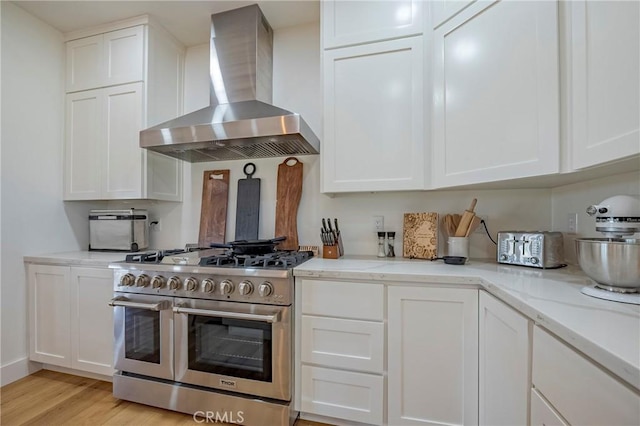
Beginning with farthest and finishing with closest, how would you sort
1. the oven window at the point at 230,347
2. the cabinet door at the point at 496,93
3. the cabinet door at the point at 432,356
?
the oven window at the point at 230,347
the cabinet door at the point at 432,356
the cabinet door at the point at 496,93

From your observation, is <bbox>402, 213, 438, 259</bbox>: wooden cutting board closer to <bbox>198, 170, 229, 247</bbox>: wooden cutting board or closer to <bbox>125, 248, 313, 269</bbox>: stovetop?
<bbox>125, 248, 313, 269</bbox>: stovetop

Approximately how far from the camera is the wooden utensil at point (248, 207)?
7.22ft

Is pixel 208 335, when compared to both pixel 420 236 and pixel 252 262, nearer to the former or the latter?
pixel 252 262

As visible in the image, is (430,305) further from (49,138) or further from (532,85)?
(49,138)

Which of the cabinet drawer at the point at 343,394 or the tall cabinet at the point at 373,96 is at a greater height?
the tall cabinet at the point at 373,96

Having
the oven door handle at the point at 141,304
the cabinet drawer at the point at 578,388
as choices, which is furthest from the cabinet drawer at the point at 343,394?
the oven door handle at the point at 141,304

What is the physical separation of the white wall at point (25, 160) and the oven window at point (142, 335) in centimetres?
103

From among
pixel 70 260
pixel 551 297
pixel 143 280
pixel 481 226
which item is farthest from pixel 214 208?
pixel 551 297

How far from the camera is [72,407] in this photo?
1.68m

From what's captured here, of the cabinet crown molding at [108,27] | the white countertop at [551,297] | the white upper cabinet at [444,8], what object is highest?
the cabinet crown molding at [108,27]

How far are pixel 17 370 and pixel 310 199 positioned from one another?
245 centimetres

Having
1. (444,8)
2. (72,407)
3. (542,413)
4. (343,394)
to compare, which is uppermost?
(444,8)

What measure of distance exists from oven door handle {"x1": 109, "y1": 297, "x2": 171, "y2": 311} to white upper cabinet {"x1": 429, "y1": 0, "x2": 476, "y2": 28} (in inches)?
89.0

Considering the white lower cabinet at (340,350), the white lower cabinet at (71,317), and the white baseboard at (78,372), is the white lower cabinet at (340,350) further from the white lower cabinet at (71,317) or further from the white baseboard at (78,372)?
the white baseboard at (78,372)
